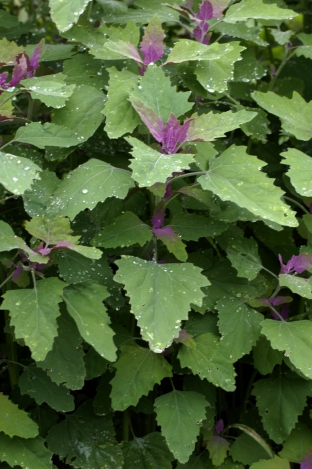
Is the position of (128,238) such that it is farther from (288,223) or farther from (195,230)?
(288,223)

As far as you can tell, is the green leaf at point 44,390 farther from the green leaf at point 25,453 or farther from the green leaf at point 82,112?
the green leaf at point 82,112

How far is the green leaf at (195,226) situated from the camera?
4.20 feet

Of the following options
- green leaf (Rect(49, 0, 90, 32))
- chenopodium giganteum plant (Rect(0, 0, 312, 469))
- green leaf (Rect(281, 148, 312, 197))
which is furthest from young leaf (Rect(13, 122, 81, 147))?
green leaf (Rect(281, 148, 312, 197))

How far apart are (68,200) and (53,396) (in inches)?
18.2

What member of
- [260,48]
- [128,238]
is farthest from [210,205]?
[260,48]

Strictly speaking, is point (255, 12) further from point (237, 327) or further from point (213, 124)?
point (237, 327)

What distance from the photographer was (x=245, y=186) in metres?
1.14

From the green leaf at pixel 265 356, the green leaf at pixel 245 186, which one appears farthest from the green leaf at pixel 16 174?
the green leaf at pixel 265 356

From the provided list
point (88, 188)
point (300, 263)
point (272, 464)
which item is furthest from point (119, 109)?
point (272, 464)

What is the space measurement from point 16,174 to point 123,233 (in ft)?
0.92

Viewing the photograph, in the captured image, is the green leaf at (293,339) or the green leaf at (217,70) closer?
the green leaf at (293,339)

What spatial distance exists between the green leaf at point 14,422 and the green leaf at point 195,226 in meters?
0.55

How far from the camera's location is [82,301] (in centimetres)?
112

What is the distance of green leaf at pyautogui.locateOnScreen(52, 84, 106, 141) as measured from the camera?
136cm
